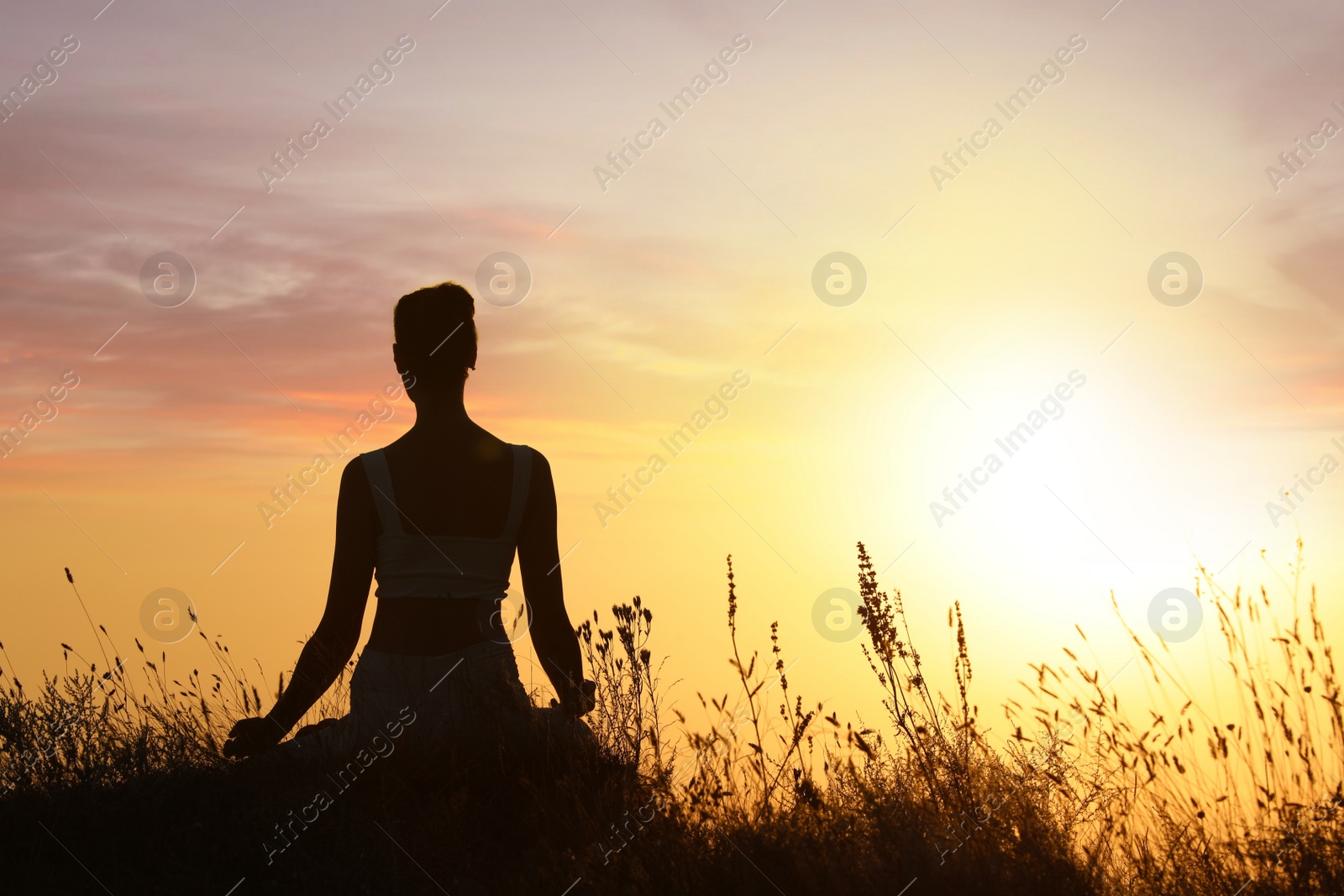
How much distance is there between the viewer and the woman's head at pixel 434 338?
4270mm

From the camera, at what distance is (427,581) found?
422 centimetres

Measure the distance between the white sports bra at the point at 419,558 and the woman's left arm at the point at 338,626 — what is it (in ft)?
0.18

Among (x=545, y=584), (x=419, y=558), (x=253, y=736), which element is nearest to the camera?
(x=253, y=736)

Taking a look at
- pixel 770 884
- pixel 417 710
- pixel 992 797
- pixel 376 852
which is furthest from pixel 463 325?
pixel 992 797

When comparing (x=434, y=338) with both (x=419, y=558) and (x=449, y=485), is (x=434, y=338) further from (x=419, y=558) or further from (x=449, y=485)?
(x=419, y=558)

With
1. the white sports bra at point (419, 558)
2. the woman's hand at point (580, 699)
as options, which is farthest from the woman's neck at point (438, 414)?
the woman's hand at point (580, 699)

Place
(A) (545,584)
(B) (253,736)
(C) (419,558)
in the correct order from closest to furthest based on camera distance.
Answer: (B) (253,736)
(C) (419,558)
(A) (545,584)

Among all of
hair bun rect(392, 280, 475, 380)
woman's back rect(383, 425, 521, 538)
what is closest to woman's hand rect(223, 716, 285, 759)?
woman's back rect(383, 425, 521, 538)

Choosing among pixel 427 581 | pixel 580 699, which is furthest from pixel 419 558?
pixel 580 699

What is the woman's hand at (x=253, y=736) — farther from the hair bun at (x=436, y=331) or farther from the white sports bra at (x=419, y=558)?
the hair bun at (x=436, y=331)

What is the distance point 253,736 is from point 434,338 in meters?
1.64

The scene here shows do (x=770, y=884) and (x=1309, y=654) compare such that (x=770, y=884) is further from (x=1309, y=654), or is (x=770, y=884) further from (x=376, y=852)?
(x=1309, y=654)

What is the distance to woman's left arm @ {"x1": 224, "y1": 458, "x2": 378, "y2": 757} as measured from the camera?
4129mm

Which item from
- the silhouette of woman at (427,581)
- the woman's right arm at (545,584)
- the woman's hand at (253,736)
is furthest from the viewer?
the woman's right arm at (545,584)
